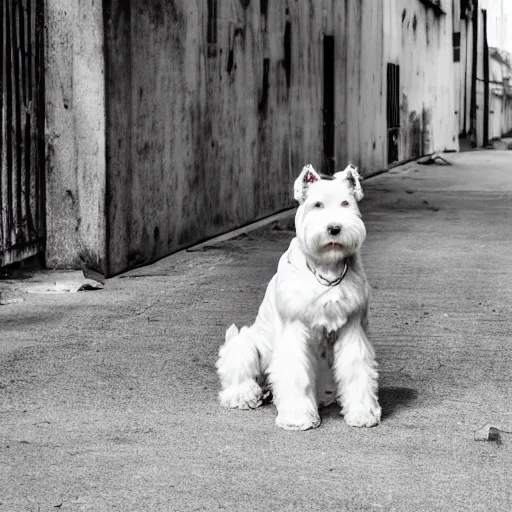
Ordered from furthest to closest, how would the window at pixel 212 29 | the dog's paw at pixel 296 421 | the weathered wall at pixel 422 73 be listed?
the weathered wall at pixel 422 73 < the window at pixel 212 29 < the dog's paw at pixel 296 421

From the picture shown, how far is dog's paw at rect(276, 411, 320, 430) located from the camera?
14.1ft

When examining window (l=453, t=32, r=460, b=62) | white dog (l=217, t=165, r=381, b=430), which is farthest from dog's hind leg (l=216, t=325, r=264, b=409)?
window (l=453, t=32, r=460, b=62)

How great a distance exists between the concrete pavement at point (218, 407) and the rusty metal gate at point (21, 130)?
0.69 metres

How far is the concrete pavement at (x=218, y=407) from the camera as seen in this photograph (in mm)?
3639

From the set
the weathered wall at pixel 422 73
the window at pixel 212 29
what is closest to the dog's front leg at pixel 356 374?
the window at pixel 212 29

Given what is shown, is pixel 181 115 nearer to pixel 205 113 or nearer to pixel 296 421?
pixel 205 113

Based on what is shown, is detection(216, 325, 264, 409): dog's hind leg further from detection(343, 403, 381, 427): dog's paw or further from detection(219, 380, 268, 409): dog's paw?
detection(343, 403, 381, 427): dog's paw

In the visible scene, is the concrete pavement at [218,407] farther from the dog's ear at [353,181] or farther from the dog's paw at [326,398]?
the dog's ear at [353,181]

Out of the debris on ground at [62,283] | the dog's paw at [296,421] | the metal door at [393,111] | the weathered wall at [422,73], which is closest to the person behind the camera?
the dog's paw at [296,421]

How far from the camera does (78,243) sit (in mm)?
7996

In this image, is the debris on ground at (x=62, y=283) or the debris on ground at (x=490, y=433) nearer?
the debris on ground at (x=490, y=433)

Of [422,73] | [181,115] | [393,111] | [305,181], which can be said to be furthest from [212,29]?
[422,73]

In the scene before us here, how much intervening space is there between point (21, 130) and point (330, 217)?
4250 mm

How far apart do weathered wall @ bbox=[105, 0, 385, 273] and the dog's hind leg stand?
3470 mm
